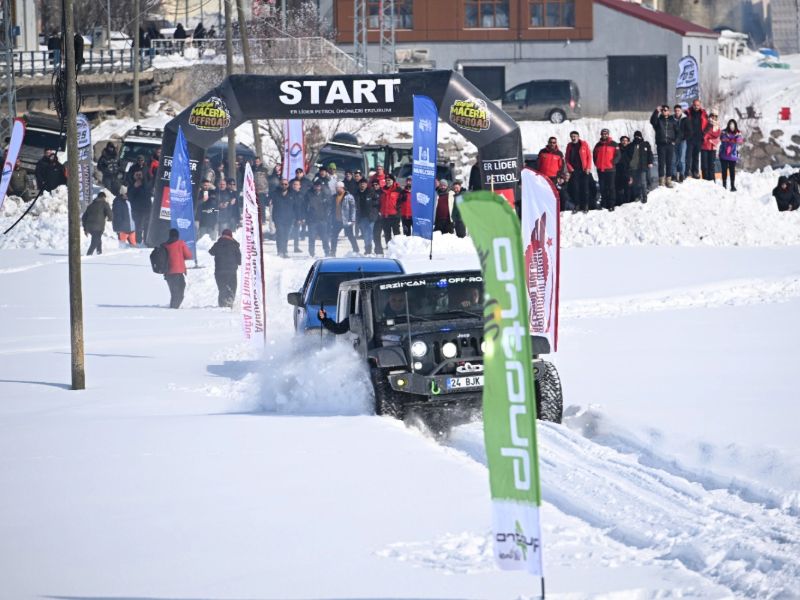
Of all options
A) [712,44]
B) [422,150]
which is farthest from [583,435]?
[712,44]

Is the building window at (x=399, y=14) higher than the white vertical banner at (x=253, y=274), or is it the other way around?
the building window at (x=399, y=14)

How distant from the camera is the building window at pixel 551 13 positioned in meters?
61.6

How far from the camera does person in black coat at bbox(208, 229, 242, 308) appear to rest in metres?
23.4

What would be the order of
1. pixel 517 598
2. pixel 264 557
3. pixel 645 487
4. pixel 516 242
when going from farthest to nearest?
pixel 645 487
pixel 264 557
pixel 517 598
pixel 516 242

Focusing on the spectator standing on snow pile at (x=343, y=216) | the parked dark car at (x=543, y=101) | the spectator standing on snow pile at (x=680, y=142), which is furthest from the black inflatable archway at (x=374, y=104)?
the parked dark car at (x=543, y=101)

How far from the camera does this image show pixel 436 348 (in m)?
12.2

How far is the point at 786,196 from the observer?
3073 centimetres

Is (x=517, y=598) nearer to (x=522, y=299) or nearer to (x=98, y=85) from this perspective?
(x=522, y=299)

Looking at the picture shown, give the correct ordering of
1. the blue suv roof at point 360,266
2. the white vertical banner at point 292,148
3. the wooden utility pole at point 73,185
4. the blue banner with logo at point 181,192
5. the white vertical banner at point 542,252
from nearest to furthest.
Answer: the white vertical banner at point 542,252, the wooden utility pole at point 73,185, the blue suv roof at point 360,266, the blue banner with logo at point 181,192, the white vertical banner at point 292,148

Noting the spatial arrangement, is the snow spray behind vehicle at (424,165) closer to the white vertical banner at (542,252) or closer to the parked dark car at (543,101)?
the white vertical banner at (542,252)

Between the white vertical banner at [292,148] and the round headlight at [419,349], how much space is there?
72.1 ft

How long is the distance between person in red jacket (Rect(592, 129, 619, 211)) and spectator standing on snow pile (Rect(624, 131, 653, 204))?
0.31 m

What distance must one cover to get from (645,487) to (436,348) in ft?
10.4

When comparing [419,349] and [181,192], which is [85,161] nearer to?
[181,192]
